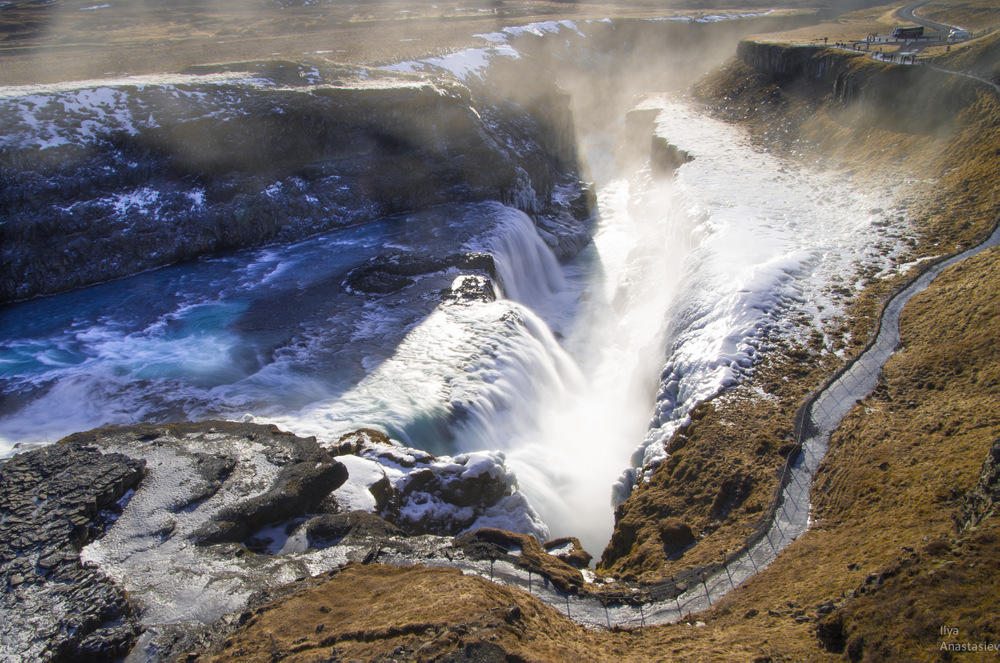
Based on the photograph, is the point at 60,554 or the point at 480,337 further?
the point at 480,337

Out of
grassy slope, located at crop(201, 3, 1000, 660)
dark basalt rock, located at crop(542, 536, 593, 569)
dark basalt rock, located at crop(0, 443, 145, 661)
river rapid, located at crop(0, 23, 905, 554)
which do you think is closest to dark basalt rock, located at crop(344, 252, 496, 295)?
river rapid, located at crop(0, 23, 905, 554)

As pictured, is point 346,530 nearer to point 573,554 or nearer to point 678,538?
point 573,554

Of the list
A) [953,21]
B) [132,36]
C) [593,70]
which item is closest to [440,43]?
[593,70]

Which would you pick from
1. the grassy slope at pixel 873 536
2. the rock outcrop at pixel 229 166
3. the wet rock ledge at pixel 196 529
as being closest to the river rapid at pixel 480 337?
the rock outcrop at pixel 229 166

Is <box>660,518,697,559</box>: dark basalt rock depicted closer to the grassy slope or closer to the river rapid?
the grassy slope

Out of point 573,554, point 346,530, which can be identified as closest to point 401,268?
point 346,530

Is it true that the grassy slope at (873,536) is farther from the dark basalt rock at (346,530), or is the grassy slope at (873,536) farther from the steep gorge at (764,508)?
the dark basalt rock at (346,530)

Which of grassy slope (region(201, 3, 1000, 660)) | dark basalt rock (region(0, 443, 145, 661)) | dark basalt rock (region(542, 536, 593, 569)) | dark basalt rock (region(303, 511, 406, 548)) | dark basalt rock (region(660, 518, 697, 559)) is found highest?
grassy slope (region(201, 3, 1000, 660))

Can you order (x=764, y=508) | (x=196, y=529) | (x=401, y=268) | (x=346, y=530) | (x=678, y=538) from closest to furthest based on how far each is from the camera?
(x=196, y=529) → (x=346, y=530) → (x=764, y=508) → (x=678, y=538) → (x=401, y=268)

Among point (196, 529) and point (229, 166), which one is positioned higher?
point (229, 166)

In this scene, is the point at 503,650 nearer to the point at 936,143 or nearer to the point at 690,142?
the point at 936,143

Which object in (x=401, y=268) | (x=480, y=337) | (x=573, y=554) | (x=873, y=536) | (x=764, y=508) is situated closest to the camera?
(x=873, y=536)
